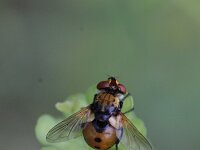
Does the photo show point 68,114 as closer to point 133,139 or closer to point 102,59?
point 133,139

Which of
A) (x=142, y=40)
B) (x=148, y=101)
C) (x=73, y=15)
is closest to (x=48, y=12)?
(x=73, y=15)

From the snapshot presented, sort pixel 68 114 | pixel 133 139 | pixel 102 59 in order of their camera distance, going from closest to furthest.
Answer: pixel 133 139, pixel 68 114, pixel 102 59

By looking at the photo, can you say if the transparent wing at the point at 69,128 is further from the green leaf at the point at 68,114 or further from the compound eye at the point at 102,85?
the compound eye at the point at 102,85

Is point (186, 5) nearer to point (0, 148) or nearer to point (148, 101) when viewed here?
point (148, 101)

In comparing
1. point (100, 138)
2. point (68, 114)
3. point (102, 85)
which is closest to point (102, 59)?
point (102, 85)

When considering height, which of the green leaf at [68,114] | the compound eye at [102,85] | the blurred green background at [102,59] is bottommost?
the green leaf at [68,114]

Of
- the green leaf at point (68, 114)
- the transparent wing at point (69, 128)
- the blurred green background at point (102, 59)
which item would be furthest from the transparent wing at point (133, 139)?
the blurred green background at point (102, 59)

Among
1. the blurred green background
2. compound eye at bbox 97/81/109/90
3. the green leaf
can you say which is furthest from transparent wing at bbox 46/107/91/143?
the blurred green background
